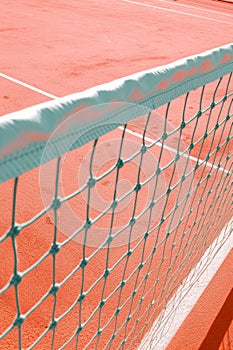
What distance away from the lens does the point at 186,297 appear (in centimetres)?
267

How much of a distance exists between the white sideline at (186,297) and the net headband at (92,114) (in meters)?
1.50

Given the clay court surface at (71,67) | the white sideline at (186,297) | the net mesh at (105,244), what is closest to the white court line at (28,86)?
the clay court surface at (71,67)

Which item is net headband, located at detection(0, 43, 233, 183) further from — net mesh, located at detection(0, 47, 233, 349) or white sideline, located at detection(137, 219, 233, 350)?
white sideline, located at detection(137, 219, 233, 350)

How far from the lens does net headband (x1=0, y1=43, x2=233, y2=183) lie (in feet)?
2.91

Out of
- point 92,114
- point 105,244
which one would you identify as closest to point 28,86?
point 105,244

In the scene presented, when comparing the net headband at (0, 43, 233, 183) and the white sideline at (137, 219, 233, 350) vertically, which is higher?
the net headband at (0, 43, 233, 183)

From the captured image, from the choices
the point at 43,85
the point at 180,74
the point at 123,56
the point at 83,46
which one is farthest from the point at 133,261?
the point at 83,46

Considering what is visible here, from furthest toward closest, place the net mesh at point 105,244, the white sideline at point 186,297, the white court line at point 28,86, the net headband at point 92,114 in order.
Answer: the white court line at point 28,86 < the white sideline at point 186,297 < the net mesh at point 105,244 < the net headband at point 92,114

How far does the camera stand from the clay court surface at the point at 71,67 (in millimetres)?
2539

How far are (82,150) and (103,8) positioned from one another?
954 centimetres

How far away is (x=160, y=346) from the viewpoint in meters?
2.31

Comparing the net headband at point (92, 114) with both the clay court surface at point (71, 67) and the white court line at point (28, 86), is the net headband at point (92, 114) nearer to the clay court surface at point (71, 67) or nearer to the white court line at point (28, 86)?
the clay court surface at point (71, 67)

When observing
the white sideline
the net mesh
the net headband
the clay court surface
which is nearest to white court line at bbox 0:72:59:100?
the clay court surface

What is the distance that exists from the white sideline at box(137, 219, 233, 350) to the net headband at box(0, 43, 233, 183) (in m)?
1.50
